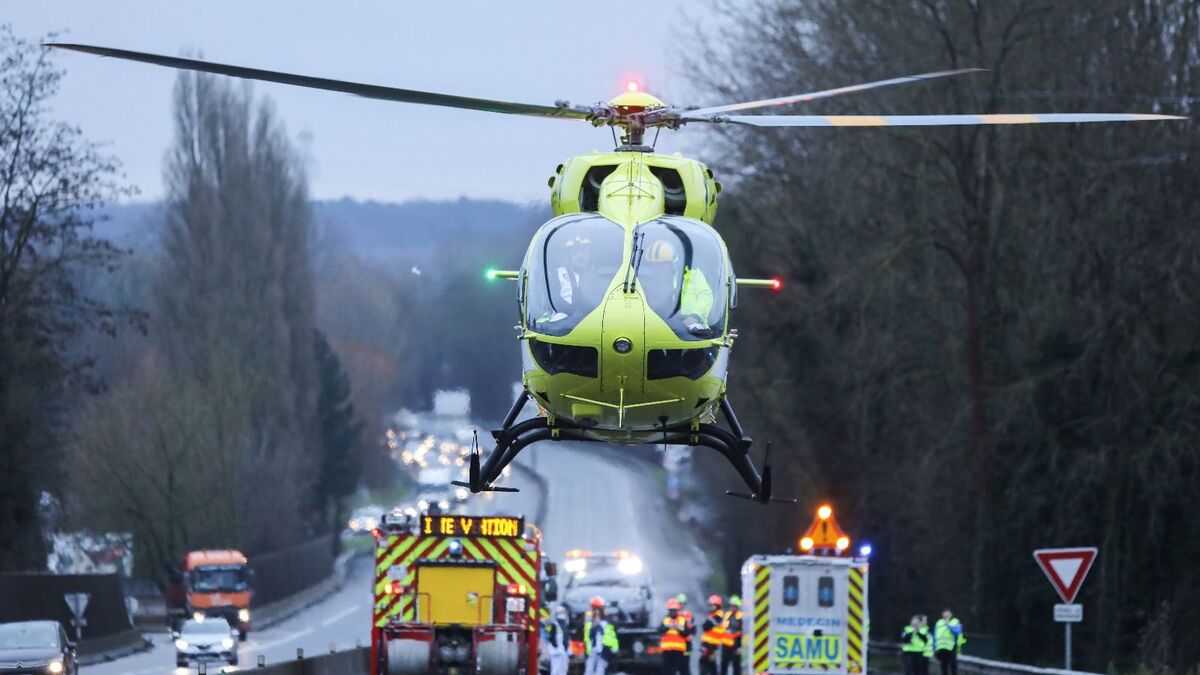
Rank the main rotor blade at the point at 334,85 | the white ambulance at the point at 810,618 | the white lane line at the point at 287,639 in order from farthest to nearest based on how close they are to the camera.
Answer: the white lane line at the point at 287,639, the white ambulance at the point at 810,618, the main rotor blade at the point at 334,85

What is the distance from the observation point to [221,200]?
80125 mm

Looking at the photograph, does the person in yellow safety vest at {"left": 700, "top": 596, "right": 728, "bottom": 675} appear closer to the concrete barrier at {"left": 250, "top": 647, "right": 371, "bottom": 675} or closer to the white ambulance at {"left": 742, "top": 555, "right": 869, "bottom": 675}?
the concrete barrier at {"left": 250, "top": 647, "right": 371, "bottom": 675}

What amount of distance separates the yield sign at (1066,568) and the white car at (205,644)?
25.3m

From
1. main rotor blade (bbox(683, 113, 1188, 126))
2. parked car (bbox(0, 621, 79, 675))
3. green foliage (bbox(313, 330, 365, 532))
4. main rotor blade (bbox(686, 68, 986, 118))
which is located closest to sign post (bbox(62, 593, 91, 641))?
parked car (bbox(0, 621, 79, 675))

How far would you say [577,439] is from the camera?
15.4 metres

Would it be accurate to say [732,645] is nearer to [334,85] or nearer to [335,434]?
[334,85]

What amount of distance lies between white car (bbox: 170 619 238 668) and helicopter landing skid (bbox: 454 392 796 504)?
31.1 m

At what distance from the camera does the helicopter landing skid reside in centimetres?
1538

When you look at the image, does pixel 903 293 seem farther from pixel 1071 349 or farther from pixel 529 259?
pixel 529 259

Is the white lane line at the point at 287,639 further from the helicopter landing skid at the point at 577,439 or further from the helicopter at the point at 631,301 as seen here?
the helicopter at the point at 631,301

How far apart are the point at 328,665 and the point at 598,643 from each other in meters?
4.03

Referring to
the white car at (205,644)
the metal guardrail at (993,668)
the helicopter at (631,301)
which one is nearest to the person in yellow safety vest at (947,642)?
the metal guardrail at (993,668)

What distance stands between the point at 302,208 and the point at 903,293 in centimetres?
3946

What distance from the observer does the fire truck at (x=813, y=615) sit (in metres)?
26.9
